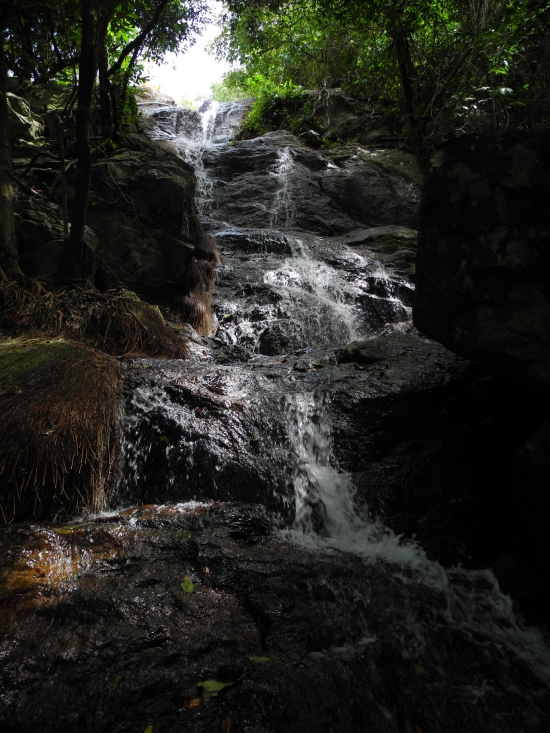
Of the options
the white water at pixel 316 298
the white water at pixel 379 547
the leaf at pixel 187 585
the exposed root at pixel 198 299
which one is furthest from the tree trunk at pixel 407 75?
the leaf at pixel 187 585

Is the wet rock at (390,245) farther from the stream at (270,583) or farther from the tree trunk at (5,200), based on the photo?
the tree trunk at (5,200)

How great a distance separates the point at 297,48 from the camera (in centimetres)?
1499

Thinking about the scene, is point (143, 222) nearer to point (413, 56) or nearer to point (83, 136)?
point (83, 136)

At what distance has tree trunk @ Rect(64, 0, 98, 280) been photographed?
3.96m

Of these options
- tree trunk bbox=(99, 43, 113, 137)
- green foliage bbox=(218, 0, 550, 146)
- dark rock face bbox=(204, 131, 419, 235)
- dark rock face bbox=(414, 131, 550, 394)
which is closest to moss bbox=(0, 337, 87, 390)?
dark rock face bbox=(414, 131, 550, 394)

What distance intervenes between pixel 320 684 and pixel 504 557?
1.89 meters

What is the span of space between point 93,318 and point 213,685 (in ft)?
13.0

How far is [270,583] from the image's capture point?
253cm

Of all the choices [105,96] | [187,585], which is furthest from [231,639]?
[105,96]

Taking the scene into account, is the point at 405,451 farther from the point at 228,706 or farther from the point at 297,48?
the point at 297,48

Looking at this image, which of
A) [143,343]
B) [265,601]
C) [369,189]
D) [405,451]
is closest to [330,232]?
[369,189]

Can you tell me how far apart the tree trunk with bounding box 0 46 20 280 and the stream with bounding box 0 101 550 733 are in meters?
1.82

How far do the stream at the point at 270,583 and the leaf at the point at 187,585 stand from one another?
1 cm

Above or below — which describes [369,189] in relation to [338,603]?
above
